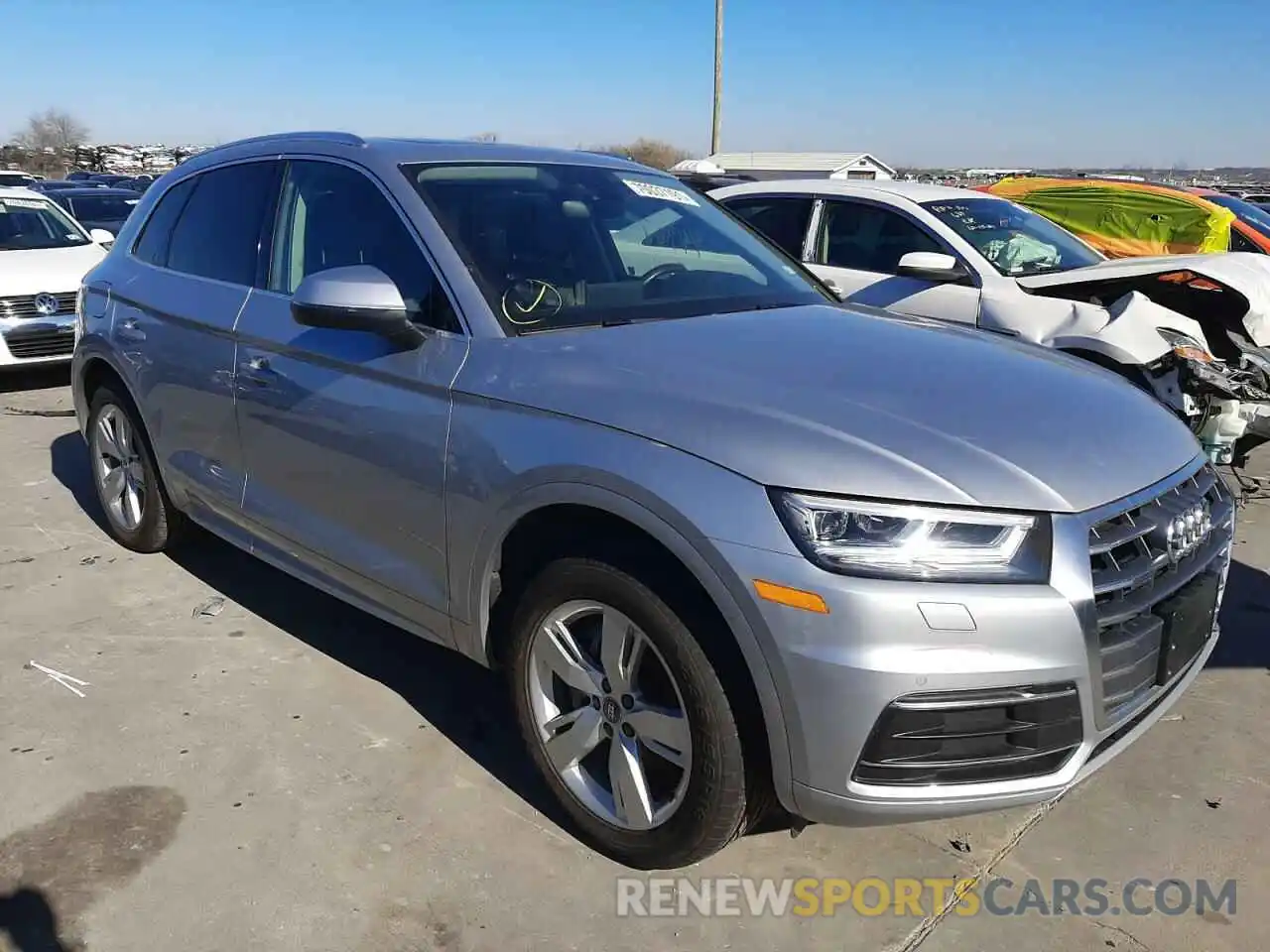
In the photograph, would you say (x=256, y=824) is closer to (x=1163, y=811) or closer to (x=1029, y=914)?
(x=1029, y=914)

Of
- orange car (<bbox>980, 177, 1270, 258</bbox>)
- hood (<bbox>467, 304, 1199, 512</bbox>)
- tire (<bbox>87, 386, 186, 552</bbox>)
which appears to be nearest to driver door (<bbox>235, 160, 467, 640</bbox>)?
hood (<bbox>467, 304, 1199, 512</bbox>)

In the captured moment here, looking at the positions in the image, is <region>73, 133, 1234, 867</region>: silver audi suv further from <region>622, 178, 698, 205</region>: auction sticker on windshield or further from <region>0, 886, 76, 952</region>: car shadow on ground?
<region>0, 886, 76, 952</region>: car shadow on ground

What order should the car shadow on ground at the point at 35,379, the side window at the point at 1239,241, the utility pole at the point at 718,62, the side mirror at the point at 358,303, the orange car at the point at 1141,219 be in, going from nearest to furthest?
the side mirror at the point at 358,303, the car shadow on ground at the point at 35,379, the orange car at the point at 1141,219, the side window at the point at 1239,241, the utility pole at the point at 718,62

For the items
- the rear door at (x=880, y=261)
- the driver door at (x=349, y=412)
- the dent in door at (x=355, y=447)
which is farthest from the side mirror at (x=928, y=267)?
the dent in door at (x=355, y=447)

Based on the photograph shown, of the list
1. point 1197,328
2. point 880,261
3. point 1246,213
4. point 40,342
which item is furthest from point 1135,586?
point 1246,213

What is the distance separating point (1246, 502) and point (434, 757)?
4987 mm

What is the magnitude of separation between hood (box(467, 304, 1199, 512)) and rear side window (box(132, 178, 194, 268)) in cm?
219

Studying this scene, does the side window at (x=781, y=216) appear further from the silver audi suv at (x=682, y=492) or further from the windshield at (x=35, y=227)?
the windshield at (x=35, y=227)

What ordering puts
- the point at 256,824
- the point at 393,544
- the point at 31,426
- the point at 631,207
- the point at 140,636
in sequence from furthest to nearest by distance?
the point at 31,426
the point at 140,636
the point at 631,207
the point at 393,544
the point at 256,824

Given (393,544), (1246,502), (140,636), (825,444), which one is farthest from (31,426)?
(1246,502)

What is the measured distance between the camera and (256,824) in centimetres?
283

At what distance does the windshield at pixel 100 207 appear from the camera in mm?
16047

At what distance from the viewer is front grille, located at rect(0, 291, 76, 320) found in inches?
324

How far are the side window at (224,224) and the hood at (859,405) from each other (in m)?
1.42
